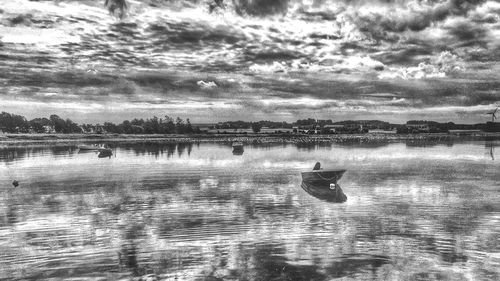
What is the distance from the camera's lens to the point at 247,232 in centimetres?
1980

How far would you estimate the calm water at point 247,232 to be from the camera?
577 inches

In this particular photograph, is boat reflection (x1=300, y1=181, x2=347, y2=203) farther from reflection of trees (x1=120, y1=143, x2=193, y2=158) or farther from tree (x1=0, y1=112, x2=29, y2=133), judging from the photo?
tree (x1=0, y1=112, x2=29, y2=133)

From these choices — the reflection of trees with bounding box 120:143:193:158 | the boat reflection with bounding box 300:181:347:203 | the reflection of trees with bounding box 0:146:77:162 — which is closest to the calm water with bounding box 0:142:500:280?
the boat reflection with bounding box 300:181:347:203

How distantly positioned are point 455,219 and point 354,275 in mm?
12068

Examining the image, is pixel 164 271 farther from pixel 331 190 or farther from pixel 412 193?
pixel 412 193

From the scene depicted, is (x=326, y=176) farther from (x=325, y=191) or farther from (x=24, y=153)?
(x=24, y=153)

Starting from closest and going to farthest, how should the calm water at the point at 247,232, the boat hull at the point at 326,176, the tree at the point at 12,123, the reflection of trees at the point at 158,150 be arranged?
Result: the calm water at the point at 247,232 → the boat hull at the point at 326,176 → the reflection of trees at the point at 158,150 → the tree at the point at 12,123

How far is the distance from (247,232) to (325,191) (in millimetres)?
14393

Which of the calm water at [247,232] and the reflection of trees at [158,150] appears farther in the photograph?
the reflection of trees at [158,150]

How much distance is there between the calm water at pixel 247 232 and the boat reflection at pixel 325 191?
86cm

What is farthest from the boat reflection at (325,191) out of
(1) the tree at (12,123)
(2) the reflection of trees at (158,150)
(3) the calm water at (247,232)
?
(1) the tree at (12,123)

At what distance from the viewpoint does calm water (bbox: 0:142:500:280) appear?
14.7m

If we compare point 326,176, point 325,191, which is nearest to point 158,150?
point 326,176

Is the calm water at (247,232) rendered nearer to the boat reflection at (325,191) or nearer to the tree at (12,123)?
the boat reflection at (325,191)
